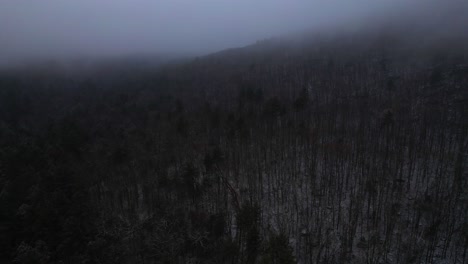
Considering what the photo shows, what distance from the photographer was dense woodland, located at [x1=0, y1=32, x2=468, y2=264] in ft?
134

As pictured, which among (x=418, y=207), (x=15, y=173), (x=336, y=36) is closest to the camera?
(x=418, y=207)

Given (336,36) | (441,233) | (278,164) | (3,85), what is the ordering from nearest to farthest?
(441,233) < (278,164) < (3,85) < (336,36)

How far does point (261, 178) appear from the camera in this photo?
55.8 metres

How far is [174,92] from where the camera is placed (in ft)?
376

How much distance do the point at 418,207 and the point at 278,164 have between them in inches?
922

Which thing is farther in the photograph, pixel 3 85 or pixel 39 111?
pixel 3 85

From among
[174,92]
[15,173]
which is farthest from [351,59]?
[15,173]

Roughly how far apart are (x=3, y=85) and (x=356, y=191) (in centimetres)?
14833

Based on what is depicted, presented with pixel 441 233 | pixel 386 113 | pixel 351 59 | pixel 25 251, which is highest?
pixel 351 59

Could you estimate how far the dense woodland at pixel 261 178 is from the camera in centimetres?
4097

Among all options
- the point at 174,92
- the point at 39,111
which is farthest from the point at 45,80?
the point at 174,92

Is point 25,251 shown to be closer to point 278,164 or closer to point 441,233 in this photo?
point 278,164

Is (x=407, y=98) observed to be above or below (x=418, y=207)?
above

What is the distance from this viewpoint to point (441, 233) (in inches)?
1630
